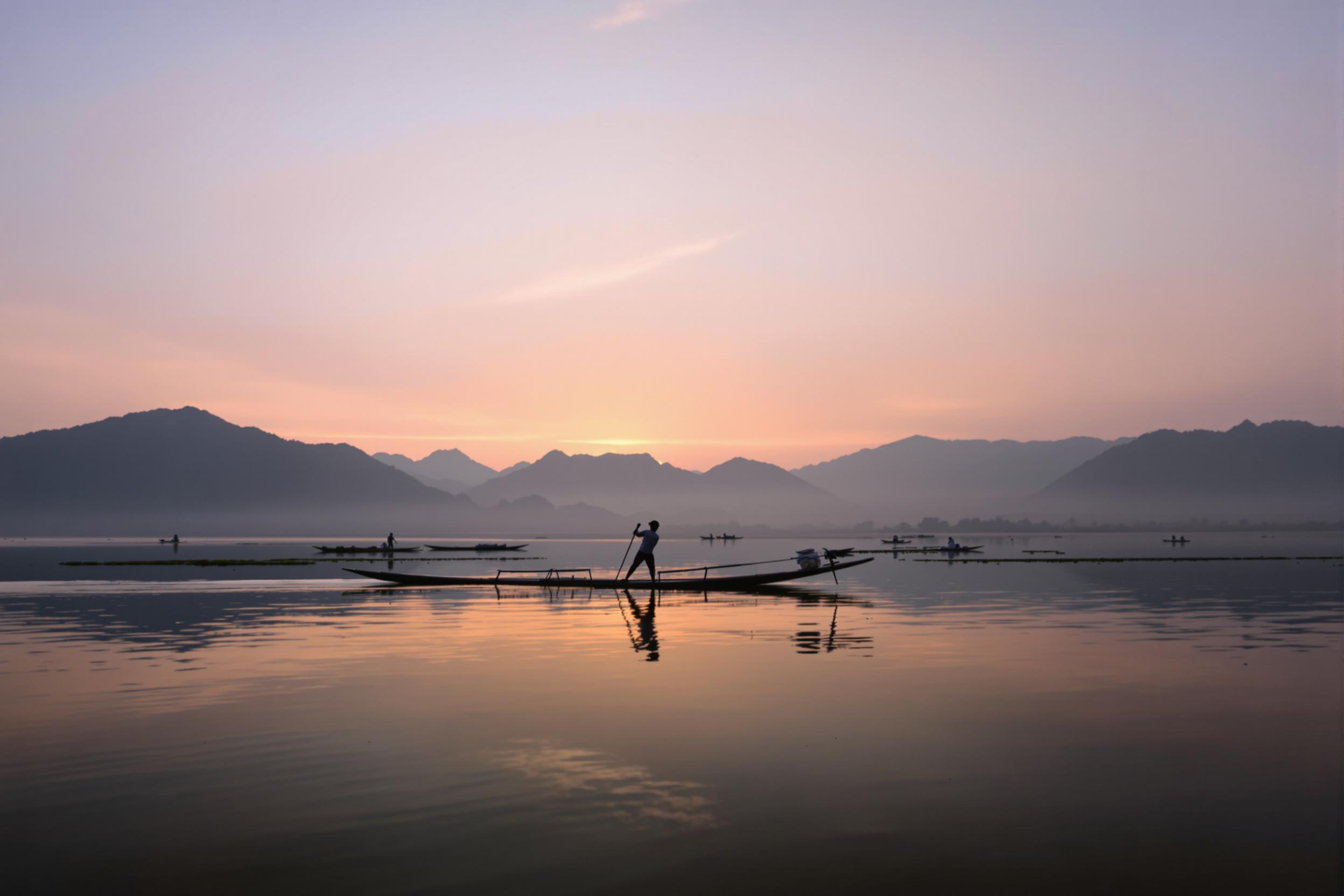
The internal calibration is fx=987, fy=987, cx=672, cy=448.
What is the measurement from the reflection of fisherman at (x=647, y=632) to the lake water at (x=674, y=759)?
0.26 meters

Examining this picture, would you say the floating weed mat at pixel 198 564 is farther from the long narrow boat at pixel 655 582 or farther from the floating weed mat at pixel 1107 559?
the floating weed mat at pixel 1107 559

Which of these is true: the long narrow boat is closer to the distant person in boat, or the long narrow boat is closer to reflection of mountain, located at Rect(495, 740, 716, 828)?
the distant person in boat

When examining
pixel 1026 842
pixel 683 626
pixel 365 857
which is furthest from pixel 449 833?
pixel 683 626

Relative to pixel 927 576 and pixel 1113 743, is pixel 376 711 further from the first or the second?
pixel 927 576

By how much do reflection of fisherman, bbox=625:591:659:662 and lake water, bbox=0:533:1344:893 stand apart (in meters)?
0.26

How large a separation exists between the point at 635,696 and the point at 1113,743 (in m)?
8.85

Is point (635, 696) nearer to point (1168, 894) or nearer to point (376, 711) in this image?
point (376, 711)

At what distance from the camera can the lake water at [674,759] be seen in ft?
33.0

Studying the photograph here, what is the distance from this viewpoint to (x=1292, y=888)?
31.2 feet

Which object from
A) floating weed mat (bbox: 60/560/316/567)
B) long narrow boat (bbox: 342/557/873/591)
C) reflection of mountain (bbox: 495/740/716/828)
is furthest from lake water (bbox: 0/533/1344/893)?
floating weed mat (bbox: 60/560/316/567)

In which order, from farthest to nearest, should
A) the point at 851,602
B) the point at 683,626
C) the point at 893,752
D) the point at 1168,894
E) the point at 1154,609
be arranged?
the point at 851,602
the point at 1154,609
the point at 683,626
the point at 893,752
the point at 1168,894

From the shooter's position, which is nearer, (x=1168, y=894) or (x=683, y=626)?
(x=1168, y=894)

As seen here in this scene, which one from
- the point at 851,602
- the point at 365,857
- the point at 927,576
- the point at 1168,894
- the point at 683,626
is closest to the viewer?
the point at 1168,894

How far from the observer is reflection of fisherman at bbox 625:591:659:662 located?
89.7 feet
